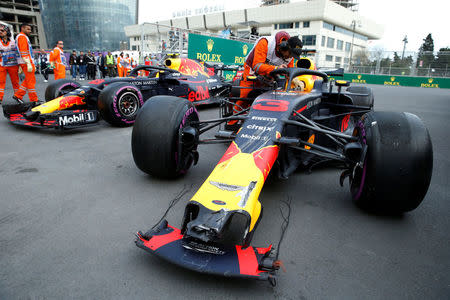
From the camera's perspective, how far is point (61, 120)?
5.02 meters

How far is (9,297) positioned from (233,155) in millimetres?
1748

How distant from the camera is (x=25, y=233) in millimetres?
2246

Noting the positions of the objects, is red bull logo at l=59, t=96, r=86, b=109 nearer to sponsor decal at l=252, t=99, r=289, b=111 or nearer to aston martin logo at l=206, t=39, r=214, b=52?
sponsor decal at l=252, t=99, r=289, b=111

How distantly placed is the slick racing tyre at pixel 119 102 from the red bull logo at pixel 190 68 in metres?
2.00

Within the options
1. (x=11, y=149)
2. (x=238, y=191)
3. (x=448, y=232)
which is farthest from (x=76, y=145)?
(x=448, y=232)

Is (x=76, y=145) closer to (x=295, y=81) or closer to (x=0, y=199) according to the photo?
(x=0, y=199)

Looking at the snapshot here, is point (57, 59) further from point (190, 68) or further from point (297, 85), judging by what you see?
point (297, 85)

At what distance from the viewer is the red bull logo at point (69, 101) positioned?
5.49m

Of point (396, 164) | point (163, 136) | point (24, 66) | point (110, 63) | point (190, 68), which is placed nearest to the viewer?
point (396, 164)

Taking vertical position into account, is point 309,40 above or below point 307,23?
below

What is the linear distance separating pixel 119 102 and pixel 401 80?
1059 inches

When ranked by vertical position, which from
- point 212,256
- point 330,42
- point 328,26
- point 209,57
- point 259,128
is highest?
point 328,26

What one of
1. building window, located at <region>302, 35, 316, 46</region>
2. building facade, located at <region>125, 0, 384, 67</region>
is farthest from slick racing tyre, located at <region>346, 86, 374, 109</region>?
building window, located at <region>302, 35, 316, 46</region>

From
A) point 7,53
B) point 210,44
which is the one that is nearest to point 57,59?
point 7,53
